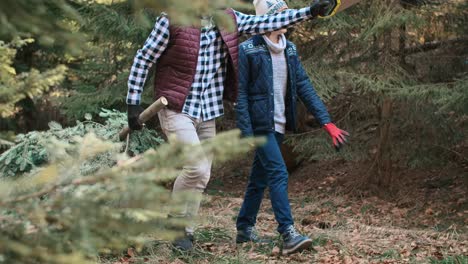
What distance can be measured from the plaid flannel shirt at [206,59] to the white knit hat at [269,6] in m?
0.18

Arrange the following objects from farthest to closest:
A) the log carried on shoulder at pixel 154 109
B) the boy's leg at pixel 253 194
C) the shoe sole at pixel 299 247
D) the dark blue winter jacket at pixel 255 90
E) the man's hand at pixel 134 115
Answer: the boy's leg at pixel 253 194
the dark blue winter jacket at pixel 255 90
the shoe sole at pixel 299 247
the man's hand at pixel 134 115
the log carried on shoulder at pixel 154 109

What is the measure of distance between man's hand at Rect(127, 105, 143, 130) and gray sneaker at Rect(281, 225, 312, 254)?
1.48m

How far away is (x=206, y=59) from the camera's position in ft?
16.9

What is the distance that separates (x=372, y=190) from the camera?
35.9 ft

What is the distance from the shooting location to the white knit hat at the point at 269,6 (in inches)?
209

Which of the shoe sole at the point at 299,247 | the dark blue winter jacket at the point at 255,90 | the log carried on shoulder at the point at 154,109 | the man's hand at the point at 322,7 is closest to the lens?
the man's hand at the point at 322,7

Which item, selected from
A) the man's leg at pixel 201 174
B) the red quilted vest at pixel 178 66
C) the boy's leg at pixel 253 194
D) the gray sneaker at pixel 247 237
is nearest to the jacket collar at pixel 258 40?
the red quilted vest at pixel 178 66

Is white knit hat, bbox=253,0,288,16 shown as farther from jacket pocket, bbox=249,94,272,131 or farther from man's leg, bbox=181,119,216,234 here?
man's leg, bbox=181,119,216,234

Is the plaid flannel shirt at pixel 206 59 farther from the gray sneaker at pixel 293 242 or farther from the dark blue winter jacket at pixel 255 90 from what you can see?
the gray sneaker at pixel 293 242

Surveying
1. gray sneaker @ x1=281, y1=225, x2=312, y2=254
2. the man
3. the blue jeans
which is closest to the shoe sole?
gray sneaker @ x1=281, y1=225, x2=312, y2=254

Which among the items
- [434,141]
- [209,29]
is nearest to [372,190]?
[434,141]

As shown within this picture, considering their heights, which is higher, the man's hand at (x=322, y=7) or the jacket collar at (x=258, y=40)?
the man's hand at (x=322, y=7)

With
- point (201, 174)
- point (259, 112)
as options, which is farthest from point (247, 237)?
point (259, 112)

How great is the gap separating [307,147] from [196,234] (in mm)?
4863
